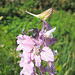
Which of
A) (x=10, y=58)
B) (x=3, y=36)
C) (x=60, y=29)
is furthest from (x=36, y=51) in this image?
(x=60, y=29)

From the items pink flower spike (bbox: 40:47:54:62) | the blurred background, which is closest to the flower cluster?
pink flower spike (bbox: 40:47:54:62)

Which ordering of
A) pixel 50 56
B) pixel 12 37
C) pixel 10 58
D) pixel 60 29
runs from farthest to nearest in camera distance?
pixel 60 29 → pixel 12 37 → pixel 10 58 → pixel 50 56

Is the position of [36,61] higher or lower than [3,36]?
higher

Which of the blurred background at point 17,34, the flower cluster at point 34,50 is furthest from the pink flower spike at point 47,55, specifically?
the blurred background at point 17,34

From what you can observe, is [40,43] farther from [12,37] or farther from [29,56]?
[12,37]

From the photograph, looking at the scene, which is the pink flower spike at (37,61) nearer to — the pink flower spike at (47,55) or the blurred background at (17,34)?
the pink flower spike at (47,55)

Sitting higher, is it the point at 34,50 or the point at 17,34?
the point at 34,50

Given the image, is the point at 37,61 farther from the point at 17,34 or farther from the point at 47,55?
the point at 17,34

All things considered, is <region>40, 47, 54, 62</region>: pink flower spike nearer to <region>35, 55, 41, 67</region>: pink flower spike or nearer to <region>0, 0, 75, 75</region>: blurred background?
<region>35, 55, 41, 67</region>: pink flower spike

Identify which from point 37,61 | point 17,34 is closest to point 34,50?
point 37,61

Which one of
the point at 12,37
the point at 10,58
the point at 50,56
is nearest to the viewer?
the point at 50,56

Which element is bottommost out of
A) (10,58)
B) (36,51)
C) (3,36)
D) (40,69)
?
(10,58)
